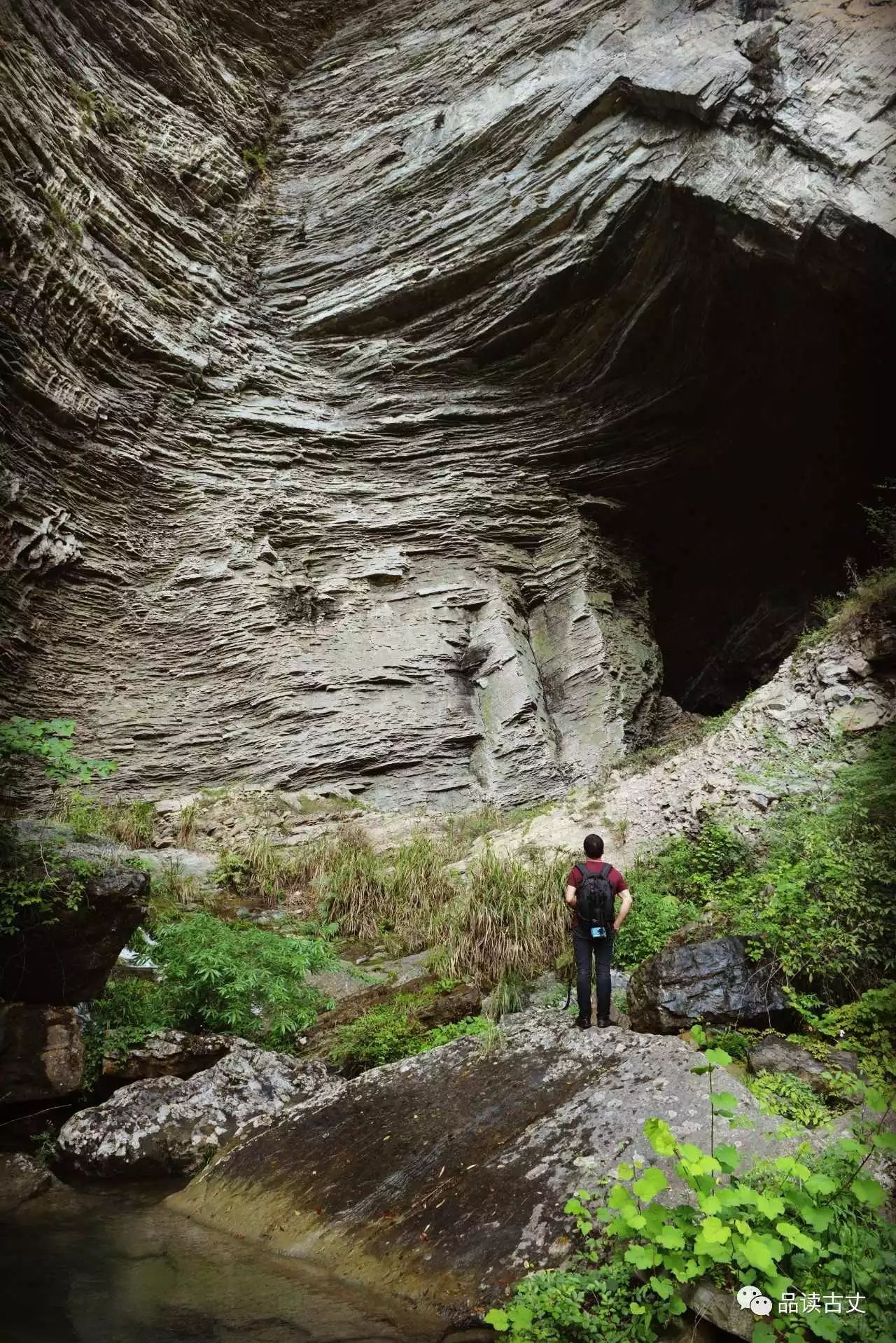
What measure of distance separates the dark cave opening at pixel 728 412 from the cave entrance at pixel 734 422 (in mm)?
29

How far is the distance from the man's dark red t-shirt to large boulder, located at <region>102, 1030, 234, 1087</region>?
9.05ft

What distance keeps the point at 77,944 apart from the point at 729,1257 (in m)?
4.74

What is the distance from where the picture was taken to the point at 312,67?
62.0 feet

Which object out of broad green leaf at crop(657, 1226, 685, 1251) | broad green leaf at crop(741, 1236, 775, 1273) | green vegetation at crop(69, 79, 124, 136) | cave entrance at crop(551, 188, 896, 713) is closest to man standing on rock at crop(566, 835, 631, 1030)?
broad green leaf at crop(657, 1226, 685, 1251)

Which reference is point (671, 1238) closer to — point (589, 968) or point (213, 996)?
point (589, 968)

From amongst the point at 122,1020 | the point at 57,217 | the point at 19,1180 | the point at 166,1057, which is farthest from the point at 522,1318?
the point at 57,217

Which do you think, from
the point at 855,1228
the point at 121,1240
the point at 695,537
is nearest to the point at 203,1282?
the point at 121,1240

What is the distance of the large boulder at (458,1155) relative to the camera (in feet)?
11.3

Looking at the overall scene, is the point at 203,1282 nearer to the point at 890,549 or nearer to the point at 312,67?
the point at 890,549

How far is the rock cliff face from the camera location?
1225 cm

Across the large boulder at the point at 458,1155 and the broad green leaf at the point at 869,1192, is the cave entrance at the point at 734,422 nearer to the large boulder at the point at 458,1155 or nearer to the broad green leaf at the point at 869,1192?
the large boulder at the point at 458,1155

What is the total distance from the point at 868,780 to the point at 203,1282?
17.9ft

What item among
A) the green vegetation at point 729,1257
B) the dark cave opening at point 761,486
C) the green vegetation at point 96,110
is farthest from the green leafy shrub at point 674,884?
the green vegetation at point 96,110

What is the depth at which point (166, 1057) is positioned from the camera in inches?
225
